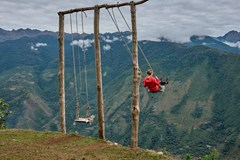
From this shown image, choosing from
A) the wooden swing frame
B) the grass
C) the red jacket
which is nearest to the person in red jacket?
the red jacket

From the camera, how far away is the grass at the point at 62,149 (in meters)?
20.6

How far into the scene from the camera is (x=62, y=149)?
2272 cm

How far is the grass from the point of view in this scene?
67.6ft

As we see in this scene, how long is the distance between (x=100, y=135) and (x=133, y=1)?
10.1m

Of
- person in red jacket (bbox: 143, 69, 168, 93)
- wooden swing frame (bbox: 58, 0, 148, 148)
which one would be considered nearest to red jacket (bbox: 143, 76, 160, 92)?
person in red jacket (bbox: 143, 69, 168, 93)

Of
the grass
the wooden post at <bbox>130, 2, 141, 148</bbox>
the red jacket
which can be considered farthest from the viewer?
the red jacket

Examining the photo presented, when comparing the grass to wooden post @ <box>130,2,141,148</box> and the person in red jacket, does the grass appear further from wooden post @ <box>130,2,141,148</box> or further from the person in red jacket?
the person in red jacket

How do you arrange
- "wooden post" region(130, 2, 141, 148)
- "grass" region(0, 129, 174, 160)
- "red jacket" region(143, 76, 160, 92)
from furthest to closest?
"red jacket" region(143, 76, 160, 92) < "wooden post" region(130, 2, 141, 148) < "grass" region(0, 129, 174, 160)

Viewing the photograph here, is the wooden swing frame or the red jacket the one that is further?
the red jacket

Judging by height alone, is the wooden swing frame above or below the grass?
above

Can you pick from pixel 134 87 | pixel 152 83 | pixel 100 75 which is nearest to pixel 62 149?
pixel 134 87

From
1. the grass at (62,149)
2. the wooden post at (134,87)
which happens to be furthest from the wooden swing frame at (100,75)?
the grass at (62,149)

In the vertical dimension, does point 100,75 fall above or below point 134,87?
above

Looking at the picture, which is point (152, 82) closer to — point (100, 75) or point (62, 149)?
point (100, 75)
